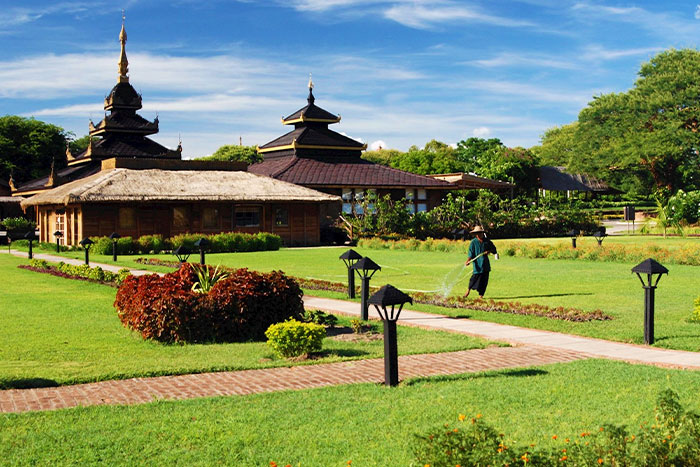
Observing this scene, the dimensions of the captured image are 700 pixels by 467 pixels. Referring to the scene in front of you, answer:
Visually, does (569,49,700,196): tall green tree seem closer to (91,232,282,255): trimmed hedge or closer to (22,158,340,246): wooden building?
(22,158,340,246): wooden building

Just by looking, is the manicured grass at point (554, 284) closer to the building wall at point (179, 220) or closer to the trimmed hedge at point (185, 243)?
the trimmed hedge at point (185, 243)

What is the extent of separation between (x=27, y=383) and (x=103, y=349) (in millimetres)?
2391

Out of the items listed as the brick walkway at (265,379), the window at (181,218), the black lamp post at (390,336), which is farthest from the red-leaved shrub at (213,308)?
the window at (181,218)

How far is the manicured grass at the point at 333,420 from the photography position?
579 cm

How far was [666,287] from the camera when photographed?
1808 cm

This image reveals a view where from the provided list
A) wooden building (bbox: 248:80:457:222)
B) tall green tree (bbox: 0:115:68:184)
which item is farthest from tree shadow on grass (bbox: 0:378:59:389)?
tall green tree (bbox: 0:115:68:184)

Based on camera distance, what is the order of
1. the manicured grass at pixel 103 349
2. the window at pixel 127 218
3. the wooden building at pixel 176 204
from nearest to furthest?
the manicured grass at pixel 103 349 → the wooden building at pixel 176 204 → the window at pixel 127 218

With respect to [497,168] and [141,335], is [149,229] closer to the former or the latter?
[141,335]

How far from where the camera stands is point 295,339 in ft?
32.7

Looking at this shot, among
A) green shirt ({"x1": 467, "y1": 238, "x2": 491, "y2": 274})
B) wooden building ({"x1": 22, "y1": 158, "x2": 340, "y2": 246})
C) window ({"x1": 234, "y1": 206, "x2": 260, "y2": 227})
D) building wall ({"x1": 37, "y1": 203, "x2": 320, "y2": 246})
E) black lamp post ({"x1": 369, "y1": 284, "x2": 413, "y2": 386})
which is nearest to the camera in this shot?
black lamp post ({"x1": 369, "y1": 284, "x2": 413, "y2": 386})

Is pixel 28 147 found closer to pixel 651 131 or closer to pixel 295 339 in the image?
pixel 651 131

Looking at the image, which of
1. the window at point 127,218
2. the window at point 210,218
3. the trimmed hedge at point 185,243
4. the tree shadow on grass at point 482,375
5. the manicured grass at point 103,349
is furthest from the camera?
the window at point 210,218

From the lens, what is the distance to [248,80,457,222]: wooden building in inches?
1913

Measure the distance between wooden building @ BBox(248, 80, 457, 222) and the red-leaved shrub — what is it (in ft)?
111
